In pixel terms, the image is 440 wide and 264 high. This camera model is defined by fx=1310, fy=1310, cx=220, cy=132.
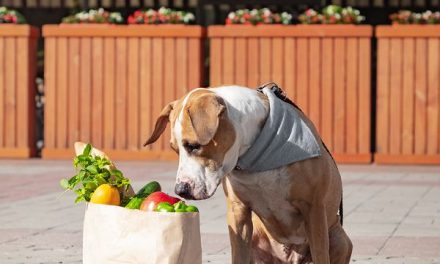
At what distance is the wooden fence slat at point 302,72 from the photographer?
15.0 meters

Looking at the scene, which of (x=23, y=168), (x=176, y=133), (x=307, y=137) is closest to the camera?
(x=176, y=133)

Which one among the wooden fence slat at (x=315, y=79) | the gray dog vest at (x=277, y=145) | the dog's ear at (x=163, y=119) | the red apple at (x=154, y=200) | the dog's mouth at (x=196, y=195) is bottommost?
the wooden fence slat at (x=315, y=79)

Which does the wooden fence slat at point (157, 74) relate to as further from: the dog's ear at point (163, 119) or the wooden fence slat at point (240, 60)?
the dog's ear at point (163, 119)

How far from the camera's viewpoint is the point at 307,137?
509 cm

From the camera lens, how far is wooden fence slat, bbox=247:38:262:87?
15102 millimetres

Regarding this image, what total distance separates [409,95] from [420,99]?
0.43 feet

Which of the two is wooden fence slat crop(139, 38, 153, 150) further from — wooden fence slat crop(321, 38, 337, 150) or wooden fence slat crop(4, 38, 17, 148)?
wooden fence slat crop(321, 38, 337, 150)

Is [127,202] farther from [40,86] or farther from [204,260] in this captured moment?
[40,86]

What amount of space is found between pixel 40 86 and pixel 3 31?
1.76m

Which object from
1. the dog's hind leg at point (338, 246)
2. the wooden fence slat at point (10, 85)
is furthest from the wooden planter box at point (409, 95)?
the dog's hind leg at point (338, 246)

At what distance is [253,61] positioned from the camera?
15.1 metres

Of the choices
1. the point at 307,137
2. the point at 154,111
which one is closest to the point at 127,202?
the point at 307,137

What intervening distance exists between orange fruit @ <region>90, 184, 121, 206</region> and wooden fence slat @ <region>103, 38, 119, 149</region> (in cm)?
1046

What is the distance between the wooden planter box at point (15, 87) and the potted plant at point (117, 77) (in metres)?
0.24
